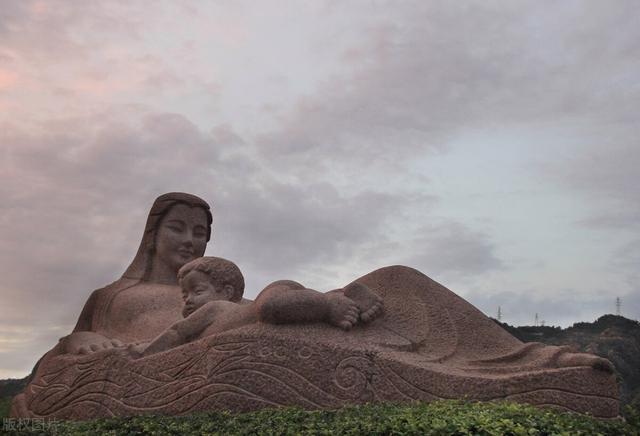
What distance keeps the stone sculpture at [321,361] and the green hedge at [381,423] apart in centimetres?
29

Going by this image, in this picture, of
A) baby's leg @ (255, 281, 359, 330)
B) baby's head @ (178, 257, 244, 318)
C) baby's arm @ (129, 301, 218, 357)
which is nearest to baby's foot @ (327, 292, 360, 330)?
baby's leg @ (255, 281, 359, 330)

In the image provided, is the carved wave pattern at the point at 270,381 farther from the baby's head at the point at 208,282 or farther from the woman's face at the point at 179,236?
the woman's face at the point at 179,236

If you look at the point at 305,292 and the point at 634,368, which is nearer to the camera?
the point at 305,292

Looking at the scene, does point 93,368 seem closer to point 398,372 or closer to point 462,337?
point 398,372

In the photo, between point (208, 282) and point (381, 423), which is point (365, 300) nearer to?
point (208, 282)

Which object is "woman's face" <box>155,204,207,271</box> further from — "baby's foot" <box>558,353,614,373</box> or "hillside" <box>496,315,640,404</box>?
"hillside" <box>496,315,640,404</box>

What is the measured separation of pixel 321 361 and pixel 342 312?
0.53 meters

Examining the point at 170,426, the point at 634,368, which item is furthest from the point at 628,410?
the point at 634,368

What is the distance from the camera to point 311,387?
5.73 m

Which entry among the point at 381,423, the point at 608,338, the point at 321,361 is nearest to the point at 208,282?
the point at 321,361

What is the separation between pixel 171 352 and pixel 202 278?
93cm

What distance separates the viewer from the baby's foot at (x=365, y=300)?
20.8ft

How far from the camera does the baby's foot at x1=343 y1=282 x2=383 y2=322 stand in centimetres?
633

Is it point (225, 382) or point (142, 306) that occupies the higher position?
point (142, 306)
